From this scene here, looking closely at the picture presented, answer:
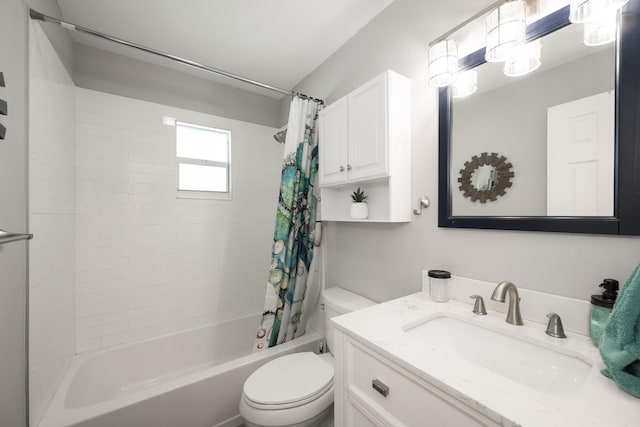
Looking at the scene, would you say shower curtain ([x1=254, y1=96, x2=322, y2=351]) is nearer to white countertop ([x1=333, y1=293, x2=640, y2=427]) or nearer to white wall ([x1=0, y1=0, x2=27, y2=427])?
white countertop ([x1=333, y1=293, x2=640, y2=427])

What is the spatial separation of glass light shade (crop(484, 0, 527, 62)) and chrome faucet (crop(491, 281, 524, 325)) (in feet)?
2.77

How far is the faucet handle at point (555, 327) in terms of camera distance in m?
0.78

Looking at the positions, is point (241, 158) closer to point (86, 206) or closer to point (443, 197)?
point (86, 206)

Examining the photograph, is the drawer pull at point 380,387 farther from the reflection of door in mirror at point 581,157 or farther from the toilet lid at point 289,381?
the reflection of door in mirror at point 581,157

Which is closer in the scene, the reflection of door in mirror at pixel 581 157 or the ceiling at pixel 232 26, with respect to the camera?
the reflection of door in mirror at pixel 581 157

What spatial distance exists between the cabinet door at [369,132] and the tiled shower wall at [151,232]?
138 cm

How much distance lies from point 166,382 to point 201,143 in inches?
77.1

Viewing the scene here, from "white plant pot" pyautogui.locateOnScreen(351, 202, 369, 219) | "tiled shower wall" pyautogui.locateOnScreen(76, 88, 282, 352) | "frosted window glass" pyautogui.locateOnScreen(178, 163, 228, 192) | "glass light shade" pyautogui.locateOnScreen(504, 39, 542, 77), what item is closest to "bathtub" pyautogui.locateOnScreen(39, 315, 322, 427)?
"tiled shower wall" pyautogui.locateOnScreen(76, 88, 282, 352)

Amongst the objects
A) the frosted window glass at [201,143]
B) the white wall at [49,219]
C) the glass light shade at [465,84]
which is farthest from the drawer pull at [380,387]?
the frosted window glass at [201,143]

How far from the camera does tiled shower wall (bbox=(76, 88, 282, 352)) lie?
72.4 inches

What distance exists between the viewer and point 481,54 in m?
1.07

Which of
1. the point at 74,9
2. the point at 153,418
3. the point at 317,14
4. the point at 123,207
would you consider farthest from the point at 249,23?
the point at 153,418

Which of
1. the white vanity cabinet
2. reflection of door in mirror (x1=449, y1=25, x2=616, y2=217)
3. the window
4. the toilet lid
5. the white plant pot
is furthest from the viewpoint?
the window

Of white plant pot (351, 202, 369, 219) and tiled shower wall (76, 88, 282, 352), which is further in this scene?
tiled shower wall (76, 88, 282, 352)
